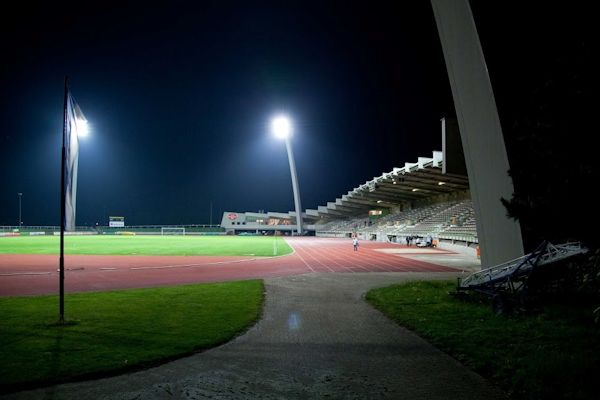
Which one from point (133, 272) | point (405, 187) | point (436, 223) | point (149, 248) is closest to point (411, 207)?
point (405, 187)

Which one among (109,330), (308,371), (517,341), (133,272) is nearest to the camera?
(308,371)

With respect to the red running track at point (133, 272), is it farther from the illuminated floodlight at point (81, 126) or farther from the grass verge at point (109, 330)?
the illuminated floodlight at point (81, 126)

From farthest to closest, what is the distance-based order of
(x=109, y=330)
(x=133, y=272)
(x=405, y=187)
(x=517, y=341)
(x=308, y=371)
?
1. (x=405, y=187)
2. (x=133, y=272)
3. (x=109, y=330)
4. (x=517, y=341)
5. (x=308, y=371)

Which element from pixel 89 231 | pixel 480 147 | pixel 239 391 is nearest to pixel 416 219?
pixel 480 147

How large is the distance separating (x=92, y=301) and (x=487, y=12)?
47.9 feet

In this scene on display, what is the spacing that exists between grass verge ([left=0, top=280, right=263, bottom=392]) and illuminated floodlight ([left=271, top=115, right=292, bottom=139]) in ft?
206

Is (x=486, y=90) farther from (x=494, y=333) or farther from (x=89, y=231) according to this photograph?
(x=89, y=231)

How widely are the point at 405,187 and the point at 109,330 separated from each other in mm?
52217

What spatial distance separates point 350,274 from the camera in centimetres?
1880

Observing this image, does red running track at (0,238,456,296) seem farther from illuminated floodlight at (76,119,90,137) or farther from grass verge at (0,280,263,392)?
illuminated floodlight at (76,119,90,137)

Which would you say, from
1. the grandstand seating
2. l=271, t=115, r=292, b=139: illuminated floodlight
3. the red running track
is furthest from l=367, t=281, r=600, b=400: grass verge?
l=271, t=115, r=292, b=139: illuminated floodlight

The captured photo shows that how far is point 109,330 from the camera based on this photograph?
26.5 ft

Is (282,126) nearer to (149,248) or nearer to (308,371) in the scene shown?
(149,248)

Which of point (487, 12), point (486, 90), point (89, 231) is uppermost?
point (487, 12)
